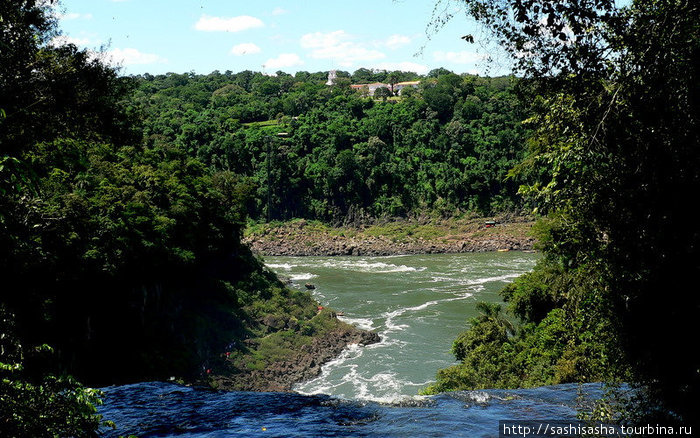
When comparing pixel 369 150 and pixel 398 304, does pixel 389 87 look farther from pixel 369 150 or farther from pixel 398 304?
pixel 398 304

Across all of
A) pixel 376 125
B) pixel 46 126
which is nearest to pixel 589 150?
pixel 46 126

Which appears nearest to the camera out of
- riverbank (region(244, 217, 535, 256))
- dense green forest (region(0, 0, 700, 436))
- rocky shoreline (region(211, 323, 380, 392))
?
dense green forest (region(0, 0, 700, 436))

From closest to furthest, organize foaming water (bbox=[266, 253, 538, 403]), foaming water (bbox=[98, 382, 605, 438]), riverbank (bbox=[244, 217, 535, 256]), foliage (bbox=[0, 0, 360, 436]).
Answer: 1. foliage (bbox=[0, 0, 360, 436])
2. foaming water (bbox=[98, 382, 605, 438])
3. foaming water (bbox=[266, 253, 538, 403])
4. riverbank (bbox=[244, 217, 535, 256])

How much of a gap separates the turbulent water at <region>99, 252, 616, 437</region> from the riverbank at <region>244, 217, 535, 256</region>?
3.39 meters

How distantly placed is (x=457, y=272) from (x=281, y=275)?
16.5 meters

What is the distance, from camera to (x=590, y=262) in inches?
345

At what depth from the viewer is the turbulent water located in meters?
10.1

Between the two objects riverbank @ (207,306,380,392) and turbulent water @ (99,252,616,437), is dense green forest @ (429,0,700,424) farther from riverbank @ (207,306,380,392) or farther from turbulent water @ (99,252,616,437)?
riverbank @ (207,306,380,392)

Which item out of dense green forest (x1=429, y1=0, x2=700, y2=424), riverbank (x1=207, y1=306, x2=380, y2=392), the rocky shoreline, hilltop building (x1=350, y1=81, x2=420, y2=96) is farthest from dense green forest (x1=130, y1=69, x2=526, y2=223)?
dense green forest (x1=429, y1=0, x2=700, y2=424)

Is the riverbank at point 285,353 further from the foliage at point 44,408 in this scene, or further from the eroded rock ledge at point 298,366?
the foliage at point 44,408

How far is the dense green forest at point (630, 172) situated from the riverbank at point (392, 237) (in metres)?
56.6

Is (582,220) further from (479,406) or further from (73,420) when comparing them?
(73,420)

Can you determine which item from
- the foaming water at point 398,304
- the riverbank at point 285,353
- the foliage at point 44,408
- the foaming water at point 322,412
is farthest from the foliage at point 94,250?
the foaming water at point 398,304

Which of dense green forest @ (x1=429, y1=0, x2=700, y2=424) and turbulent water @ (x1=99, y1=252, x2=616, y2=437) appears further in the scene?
turbulent water @ (x1=99, y1=252, x2=616, y2=437)
